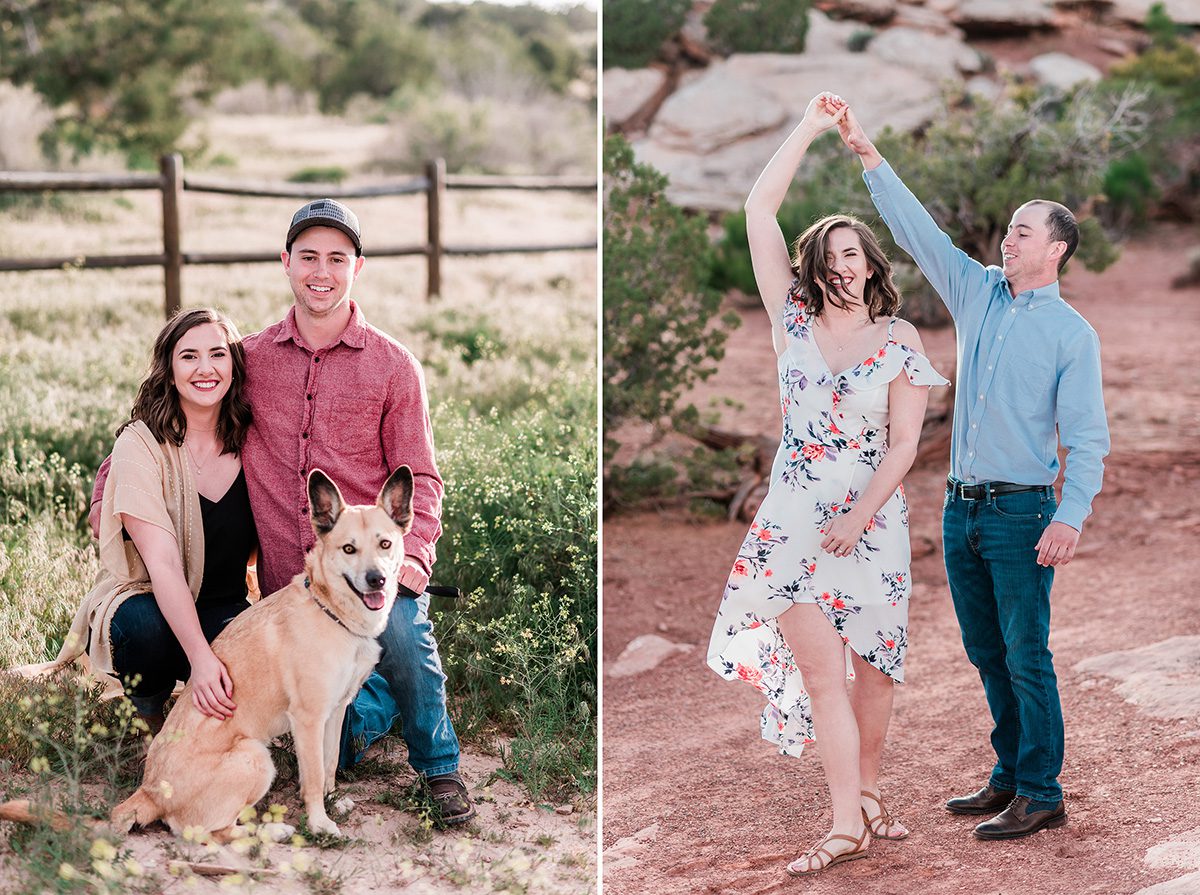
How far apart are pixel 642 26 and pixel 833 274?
1410 centimetres

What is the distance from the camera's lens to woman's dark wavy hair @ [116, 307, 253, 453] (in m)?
3.70

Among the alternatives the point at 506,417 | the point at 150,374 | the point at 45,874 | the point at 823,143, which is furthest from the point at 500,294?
the point at 45,874

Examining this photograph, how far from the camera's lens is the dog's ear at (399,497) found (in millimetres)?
3471

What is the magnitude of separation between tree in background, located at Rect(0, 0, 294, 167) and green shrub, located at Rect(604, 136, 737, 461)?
14.8 m

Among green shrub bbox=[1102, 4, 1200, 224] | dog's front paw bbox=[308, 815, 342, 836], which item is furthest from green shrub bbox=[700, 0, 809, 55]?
dog's front paw bbox=[308, 815, 342, 836]

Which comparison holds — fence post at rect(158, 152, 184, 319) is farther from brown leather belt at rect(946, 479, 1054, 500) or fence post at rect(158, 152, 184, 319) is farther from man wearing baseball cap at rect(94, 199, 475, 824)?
brown leather belt at rect(946, 479, 1054, 500)

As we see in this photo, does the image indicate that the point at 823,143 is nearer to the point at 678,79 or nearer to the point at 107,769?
the point at 678,79

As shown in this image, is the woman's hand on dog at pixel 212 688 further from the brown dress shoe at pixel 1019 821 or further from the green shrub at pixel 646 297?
the green shrub at pixel 646 297

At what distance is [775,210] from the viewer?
12.5 feet

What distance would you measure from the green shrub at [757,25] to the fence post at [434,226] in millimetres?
6070

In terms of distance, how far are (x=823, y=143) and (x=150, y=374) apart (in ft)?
28.1

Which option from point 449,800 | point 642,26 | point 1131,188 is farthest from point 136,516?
point 1131,188

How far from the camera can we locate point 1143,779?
14.1 feet

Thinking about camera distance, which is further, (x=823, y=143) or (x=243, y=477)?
(x=823, y=143)
